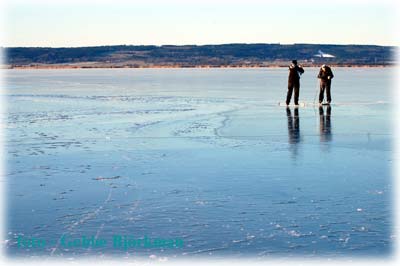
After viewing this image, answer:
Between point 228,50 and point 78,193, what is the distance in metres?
167

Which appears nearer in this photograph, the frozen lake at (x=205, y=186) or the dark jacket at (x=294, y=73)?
the frozen lake at (x=205, y=186)

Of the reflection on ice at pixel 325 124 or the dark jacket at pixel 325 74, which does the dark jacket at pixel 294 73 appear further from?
the reflection on ice at pixel 325 124

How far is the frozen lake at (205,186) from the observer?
18.3 ft

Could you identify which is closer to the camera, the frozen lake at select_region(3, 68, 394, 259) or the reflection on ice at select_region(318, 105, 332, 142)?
the frozen lake at select_region(3, 68, 394, 259)

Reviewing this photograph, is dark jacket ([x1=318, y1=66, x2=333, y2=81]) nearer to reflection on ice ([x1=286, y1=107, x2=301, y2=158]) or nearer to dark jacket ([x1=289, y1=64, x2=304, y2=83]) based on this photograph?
dark jacket ([x1=289, y1=64, x2=304, y2=83])

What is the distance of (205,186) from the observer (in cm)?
780

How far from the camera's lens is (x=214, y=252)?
525cm

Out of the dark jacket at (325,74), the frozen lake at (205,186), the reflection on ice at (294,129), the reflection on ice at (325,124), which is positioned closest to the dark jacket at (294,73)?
the dark jacket at (325,74)

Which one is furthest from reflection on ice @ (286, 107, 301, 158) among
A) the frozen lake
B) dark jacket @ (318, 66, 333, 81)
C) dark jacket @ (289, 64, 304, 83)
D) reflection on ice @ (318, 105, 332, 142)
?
dark jacket @ (318, 66, 333, 81)

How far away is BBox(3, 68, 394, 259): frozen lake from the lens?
557 cm

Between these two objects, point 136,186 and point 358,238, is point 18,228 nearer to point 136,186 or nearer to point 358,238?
point 136,186

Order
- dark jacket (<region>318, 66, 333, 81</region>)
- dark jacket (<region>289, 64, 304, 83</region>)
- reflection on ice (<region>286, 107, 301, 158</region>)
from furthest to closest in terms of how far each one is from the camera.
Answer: dark jacket (<region>318, 66, 333, 81</region>)
dark jacket (<region>289, 64, 304, 83</region>)
reflection on ice (<region>286, 107, 301, 158</region>)

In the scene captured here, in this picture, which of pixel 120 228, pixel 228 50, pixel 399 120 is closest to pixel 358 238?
pixel 120 228

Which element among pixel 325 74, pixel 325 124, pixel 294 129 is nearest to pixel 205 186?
pixel 294 129
